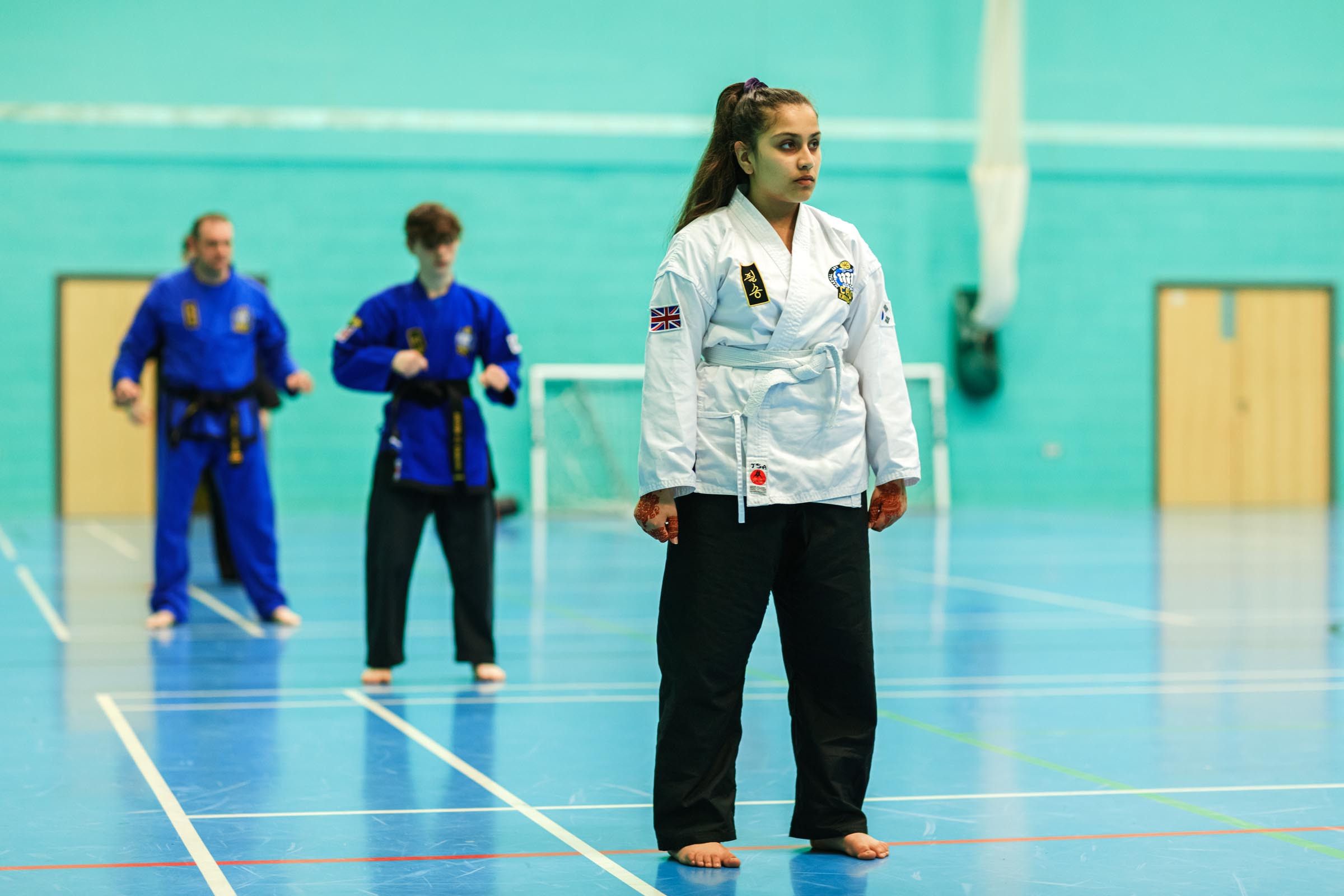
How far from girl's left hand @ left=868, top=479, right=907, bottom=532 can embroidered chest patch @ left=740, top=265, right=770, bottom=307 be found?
1.48 ft

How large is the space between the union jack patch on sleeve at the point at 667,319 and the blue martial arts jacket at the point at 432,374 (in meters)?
2.57

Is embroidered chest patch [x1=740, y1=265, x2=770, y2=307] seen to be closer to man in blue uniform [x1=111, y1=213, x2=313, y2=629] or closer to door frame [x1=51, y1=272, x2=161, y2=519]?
man in blue uniform [x1=111, y1=213, x2=313, y2=629]

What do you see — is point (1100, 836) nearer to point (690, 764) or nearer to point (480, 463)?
point (690, 764)

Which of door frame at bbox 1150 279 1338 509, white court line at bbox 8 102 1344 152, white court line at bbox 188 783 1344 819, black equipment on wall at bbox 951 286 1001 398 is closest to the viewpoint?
white court line at bbox 188 783 1344 819

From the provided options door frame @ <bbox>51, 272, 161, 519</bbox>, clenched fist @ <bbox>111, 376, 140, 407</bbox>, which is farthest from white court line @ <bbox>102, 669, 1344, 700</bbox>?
door frame @ <bbox>51, 272, 161, 519</bbox>

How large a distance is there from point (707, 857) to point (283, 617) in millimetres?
4712

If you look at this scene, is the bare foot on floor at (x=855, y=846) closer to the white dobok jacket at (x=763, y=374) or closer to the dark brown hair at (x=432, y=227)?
the white dobok jacket at (x=763, y=374)

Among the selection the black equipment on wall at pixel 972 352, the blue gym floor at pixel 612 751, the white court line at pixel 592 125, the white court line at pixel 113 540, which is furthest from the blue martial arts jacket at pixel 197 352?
the black equipment on wall at pixel 972 352

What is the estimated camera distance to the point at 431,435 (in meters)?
5.93

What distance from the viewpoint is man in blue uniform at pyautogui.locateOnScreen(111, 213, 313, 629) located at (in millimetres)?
7707

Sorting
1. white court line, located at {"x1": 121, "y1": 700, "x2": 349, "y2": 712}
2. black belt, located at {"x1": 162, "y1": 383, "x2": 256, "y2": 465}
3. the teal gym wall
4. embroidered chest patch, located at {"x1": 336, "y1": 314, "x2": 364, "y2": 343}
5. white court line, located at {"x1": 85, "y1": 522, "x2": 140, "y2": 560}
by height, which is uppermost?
the teal gym wall

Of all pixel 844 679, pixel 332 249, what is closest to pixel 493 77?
pixel 332 249

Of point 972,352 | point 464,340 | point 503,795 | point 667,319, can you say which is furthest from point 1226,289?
point 667,319

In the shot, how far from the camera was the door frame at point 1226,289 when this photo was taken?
18.9m
